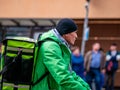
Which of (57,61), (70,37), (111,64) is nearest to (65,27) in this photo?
(70,37)

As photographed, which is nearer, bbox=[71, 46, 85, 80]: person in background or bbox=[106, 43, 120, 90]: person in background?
bbox=[71, 46, 85, 80]: person in background

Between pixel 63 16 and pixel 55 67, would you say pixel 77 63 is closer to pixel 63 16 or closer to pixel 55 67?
pixel 63 16

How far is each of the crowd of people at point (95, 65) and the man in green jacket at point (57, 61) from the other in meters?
10.5

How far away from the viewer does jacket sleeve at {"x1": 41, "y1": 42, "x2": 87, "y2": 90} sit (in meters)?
4.26

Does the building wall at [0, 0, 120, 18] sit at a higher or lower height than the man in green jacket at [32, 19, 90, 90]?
lower

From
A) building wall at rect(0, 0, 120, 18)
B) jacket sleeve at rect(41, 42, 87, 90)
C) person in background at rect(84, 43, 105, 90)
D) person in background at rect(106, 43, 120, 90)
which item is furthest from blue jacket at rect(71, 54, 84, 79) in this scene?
jacket sleeve at rect(41, 42, 87, 90)

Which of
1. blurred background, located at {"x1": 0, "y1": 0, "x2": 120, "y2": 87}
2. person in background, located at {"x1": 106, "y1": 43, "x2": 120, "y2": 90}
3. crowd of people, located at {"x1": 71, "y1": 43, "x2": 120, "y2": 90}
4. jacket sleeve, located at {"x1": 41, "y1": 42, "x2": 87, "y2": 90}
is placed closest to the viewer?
jacket sleeve, located at {"x1": 41, "y1": 42, "x2": 87, "y2": 90}

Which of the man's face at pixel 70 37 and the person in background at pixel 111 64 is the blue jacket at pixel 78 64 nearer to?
the person in background at pixel 111 64

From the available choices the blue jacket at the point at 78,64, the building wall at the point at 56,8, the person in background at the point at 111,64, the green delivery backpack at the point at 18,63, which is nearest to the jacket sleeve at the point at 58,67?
the green delivery backpack at the point at 18,63

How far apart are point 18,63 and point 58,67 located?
0.49 metres

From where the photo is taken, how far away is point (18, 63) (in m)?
4.59

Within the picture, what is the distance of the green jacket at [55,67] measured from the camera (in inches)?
168

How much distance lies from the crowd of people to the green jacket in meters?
10.6

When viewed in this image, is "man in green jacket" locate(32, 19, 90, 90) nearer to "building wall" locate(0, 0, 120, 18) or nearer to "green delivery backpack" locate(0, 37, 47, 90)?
"green delivery backpack" locate(0, 37, 47, 90)
